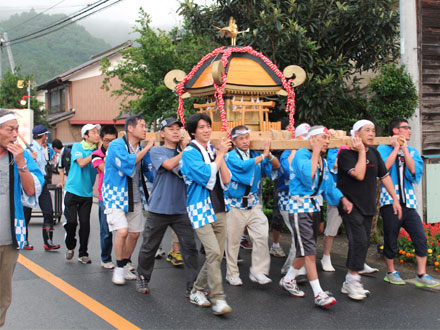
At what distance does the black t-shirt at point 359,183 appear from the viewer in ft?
16.1

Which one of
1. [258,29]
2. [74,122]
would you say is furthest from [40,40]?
[258,29]

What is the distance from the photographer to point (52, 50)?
3578 inches

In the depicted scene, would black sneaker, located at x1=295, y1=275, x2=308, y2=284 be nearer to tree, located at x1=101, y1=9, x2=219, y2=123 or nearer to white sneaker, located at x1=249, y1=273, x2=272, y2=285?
white sneaker, located at x1=249, y1=273, x2=272, y2=285

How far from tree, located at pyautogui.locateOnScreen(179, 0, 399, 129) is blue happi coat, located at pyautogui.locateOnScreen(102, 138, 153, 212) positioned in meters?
4.18

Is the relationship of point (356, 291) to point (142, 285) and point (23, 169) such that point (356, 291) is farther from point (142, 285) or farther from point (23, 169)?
point (23, 169)

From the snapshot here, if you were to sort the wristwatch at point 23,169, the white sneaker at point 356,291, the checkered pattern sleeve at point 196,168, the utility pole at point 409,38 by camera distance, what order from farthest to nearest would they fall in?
the utility pole at point 409,38 < the white sneaker at point 356,291 < the checkered pattern sleeve at point 196,168 < the wristwatch at point 23,169

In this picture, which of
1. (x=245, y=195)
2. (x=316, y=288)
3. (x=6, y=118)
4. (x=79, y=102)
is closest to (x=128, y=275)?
(x=245, y=195)

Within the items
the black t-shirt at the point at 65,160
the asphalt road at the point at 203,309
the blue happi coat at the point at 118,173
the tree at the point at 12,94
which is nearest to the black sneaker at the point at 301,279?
the asphalt road at the point at 203,309

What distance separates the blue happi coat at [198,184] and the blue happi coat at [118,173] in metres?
1.00

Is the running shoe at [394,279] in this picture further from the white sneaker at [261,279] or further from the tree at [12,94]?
the tree at [12,94]

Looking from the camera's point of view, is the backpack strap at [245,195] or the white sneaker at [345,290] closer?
the white sneaker at [345,290]

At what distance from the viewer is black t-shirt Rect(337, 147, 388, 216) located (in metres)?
4.91

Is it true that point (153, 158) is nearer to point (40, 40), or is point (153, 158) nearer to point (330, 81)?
point (330, 81)

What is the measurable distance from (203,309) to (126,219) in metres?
1.55
